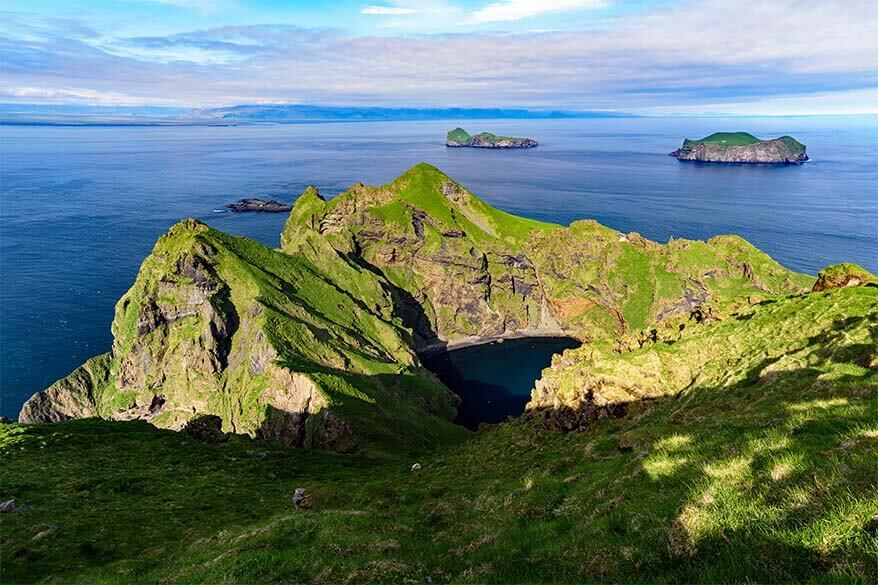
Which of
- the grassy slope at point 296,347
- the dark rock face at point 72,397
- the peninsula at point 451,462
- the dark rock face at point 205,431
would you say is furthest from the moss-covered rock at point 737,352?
the dark rock face at point 72,397

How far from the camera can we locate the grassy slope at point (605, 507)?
11406 mm

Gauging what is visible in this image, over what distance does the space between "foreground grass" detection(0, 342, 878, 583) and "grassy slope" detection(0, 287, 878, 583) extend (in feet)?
0.27

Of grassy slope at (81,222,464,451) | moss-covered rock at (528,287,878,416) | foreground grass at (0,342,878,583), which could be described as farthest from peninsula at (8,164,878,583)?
grassy slope at (81,222,464,451)

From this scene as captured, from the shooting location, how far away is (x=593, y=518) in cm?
1686

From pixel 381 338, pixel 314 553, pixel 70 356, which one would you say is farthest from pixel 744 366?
pixel 70 356

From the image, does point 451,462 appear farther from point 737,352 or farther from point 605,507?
point 605,507

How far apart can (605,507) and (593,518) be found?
2.49 ft

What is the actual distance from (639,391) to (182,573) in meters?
47.6

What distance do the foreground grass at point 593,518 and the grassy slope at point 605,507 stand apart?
8 centimetres

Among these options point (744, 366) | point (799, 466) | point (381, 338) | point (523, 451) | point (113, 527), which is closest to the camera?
point (799, 466)

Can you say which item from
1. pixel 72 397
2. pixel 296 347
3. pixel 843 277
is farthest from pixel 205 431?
pixel 843 277

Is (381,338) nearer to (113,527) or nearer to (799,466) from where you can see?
(113,527)

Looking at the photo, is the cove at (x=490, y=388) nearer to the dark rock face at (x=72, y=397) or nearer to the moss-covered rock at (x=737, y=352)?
the moss-covered rock at (x=737, y=352)

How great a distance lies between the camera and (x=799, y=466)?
1310 centimetres
